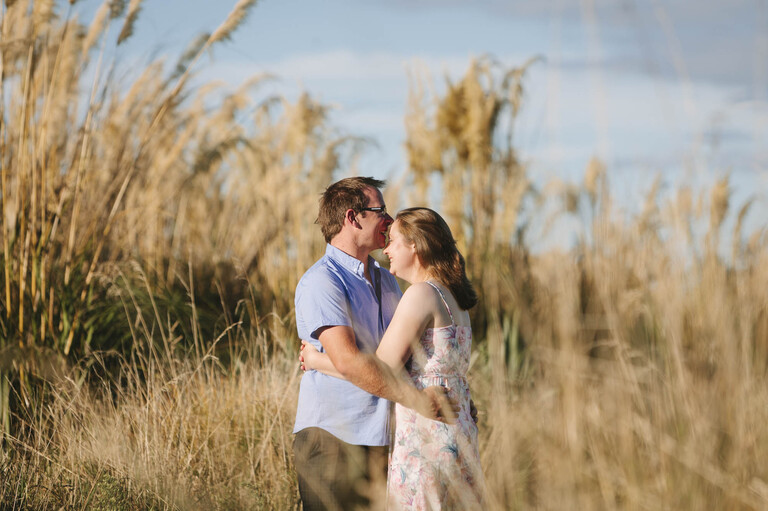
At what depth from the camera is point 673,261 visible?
272cm

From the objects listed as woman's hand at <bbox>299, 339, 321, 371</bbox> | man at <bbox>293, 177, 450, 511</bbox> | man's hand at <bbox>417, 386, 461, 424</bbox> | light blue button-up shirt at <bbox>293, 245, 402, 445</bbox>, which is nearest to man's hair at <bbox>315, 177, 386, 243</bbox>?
man at <bbox>293, 177, 450, 511</bbox>

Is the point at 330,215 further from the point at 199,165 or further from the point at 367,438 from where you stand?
the point at 199,165

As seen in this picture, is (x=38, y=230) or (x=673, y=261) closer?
(x=673, y=261)

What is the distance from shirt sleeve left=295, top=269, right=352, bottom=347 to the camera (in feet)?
9.02

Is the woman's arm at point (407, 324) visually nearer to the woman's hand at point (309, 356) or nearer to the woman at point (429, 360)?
the woman at point (429, 360)

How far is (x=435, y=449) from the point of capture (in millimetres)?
2656

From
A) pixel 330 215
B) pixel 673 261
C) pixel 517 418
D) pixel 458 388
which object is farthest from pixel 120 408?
pixel 673 261

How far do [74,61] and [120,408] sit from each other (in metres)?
2.32

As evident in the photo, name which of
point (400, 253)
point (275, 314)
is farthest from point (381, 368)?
point (275, 314)

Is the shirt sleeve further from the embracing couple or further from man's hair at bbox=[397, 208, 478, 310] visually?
man's hair at bbox=[397, 208, 478, 310]

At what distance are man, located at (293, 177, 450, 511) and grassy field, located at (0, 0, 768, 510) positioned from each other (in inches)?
17.7

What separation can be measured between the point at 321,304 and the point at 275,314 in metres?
1.90

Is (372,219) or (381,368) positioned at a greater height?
(372,219)

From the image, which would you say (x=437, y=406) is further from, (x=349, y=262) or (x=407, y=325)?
(x=349, y=262)
